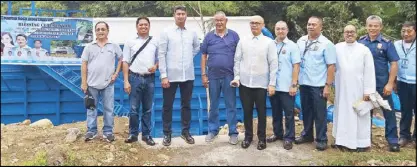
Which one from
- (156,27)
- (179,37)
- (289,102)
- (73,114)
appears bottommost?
(73,114)

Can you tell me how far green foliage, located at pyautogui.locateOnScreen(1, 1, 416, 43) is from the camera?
15.1m

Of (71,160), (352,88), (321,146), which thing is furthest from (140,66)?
(352,88)

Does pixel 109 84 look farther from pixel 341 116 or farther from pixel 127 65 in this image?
pixel 341 116

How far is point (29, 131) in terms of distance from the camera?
245 inches

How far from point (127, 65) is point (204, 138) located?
53.4 inches

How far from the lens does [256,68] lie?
468 cm

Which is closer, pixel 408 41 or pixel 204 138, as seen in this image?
pixel 408 41

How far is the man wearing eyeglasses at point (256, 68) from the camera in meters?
4.66

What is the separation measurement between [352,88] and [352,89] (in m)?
0.01

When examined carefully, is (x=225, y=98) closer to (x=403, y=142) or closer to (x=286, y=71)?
(x=286, y=71)

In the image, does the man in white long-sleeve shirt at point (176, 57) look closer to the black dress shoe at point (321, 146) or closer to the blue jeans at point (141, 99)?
the blue jeans at point (141, 99)

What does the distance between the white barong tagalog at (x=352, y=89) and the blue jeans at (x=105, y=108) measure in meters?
2.68

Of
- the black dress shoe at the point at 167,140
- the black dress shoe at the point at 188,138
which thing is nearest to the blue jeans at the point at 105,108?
the black dress shoe at the point at 167,140

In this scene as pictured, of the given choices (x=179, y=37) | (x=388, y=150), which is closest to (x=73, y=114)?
(x=179, y=37)
